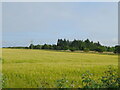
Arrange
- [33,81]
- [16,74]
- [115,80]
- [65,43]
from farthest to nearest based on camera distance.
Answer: [65,43] → [16,74] → [33,81] → [115,80]

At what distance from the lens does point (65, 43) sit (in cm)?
9794

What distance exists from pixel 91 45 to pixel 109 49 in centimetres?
851

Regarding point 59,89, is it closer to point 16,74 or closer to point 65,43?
point 16,74

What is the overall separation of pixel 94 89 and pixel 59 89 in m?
0.73

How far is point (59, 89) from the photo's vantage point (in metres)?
→ 4.39

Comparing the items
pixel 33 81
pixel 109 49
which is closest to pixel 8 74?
pixel 33 81

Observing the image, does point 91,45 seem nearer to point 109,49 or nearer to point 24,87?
point 109,49

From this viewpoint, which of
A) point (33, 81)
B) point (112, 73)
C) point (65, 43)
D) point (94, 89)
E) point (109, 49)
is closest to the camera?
point (94, 89)

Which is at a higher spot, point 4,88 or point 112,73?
point 112,73

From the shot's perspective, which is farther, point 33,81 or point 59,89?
point 33,81

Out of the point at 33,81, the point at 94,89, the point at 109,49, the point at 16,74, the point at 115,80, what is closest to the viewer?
the point at 94,89

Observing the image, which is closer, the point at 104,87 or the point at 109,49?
the point at 104,87

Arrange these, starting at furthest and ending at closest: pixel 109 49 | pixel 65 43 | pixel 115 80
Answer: pixel 65 43 → pixel 109 49 → pixel 115 80

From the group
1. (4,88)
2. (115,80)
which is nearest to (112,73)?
(115,80)
